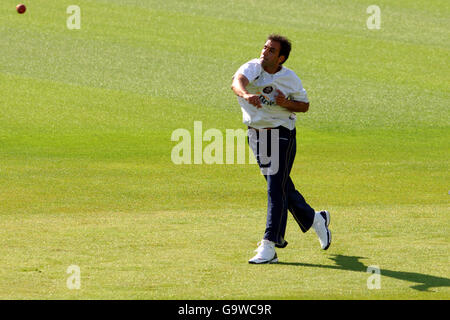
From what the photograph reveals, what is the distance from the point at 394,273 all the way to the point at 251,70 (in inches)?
96.2

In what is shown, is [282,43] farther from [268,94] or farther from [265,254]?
[265,254]

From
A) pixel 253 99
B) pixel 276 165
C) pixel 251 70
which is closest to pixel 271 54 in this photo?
pixel 251 70

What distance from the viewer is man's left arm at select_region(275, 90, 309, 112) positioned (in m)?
8.94

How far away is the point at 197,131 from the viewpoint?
18719 millimetres

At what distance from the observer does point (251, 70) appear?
9.02 metres

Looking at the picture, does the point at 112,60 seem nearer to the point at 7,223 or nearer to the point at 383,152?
the point at 383,152

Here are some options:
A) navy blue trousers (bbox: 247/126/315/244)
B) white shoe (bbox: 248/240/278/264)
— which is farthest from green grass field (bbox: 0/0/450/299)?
navy blue trousers (bbox: 247/126/315/244)

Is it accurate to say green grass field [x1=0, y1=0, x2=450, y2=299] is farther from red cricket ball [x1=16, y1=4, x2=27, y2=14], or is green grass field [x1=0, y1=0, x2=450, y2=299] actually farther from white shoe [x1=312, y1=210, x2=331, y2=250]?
red cricket ball [x1=16, y1=4, x2=27, y2=14]

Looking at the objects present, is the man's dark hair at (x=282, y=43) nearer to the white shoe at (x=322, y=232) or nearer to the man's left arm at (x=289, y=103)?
the man's left arm at (x=289, y=103)

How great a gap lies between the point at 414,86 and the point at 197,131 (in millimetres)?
7129

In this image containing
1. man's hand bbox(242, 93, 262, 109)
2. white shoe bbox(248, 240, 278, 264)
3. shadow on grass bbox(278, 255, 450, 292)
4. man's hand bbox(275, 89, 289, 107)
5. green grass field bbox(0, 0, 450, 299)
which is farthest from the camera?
white shoe bbox(248, 240, 278, 264)

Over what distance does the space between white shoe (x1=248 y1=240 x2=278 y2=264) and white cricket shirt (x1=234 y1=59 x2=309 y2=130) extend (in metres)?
1.20

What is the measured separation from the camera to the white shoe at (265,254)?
904cm
